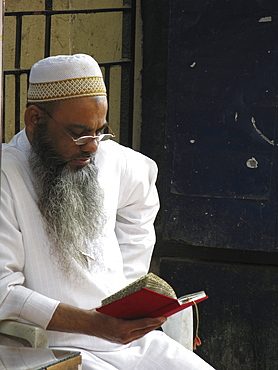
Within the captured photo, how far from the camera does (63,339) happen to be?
2748 millimetres

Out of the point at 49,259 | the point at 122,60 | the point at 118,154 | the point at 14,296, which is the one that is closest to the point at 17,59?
the point at 122,60

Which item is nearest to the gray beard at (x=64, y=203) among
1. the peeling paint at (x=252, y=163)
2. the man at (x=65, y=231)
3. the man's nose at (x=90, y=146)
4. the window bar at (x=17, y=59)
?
the man at (x=65, y=231)

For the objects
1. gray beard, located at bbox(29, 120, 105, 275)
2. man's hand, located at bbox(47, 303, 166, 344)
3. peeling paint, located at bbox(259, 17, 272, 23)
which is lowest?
man's hand, located at bbox(47, 303, 166, 344)

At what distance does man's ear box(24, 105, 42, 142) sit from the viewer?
9.45ft

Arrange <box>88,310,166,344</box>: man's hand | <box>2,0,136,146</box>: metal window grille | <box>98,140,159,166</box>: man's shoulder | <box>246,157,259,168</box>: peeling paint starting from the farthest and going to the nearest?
1. <box>2,0,136,146</box>: metal window grille
2. <box>246,157,259,168</box>: peeling paint
3. <box>98,140,159,166</box>: man's shoulder
4. <box>88,310,166,344</box>: man's hand

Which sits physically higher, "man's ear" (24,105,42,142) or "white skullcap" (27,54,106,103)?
"white skullcap" (27,54,106,103)

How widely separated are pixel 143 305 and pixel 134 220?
3.05 feet

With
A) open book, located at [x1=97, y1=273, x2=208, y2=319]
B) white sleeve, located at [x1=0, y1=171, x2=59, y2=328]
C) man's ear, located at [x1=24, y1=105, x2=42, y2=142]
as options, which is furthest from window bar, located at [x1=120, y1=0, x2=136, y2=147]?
open book, located at [x1=97, y1=273, x2=208, y2=319]

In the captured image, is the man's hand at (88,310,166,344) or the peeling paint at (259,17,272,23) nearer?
the man's hand at (88,310,166,344)

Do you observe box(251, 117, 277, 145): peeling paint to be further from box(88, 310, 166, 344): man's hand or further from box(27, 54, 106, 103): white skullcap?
box(88, 310, 166, 344): man's hand

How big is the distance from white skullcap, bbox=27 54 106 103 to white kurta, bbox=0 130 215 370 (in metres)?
0.24

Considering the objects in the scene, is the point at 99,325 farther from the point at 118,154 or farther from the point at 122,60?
the point at 122,60

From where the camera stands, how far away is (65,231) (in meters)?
2.86

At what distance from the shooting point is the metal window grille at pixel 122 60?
428 cm
